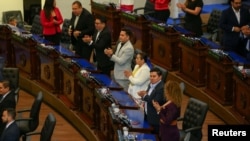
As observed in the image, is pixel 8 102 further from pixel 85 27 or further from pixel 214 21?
pixel 214 21

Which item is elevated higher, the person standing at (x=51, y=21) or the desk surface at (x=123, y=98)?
the person standing at (x=51, y=21)

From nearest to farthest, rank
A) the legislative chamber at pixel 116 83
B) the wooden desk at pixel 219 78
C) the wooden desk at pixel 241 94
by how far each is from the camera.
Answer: the legislative chamber at pixel 116 83, the wooden desk at pixel 241 94, the wooden desk at pixel 219 78

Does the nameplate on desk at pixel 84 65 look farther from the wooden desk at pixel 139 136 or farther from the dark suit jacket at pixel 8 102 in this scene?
the wooden desk at pixel 139 136

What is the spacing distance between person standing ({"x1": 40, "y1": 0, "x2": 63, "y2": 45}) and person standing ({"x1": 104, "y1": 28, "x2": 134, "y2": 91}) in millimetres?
2277

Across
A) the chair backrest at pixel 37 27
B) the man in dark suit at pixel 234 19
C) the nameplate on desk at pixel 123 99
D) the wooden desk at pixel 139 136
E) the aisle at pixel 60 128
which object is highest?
the man in dark suit at pixel 234 19

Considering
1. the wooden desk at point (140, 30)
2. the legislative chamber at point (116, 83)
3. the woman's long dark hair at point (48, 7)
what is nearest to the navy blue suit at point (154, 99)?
the legislative chamber at point (116, 83)

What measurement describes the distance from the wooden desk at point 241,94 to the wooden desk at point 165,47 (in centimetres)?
205

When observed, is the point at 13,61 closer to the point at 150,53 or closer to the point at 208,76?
the point at 150,53

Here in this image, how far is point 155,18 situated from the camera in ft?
43.2

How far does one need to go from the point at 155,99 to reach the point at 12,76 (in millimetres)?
3255

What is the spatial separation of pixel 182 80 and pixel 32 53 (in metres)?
2.69

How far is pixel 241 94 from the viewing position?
30.9 feet

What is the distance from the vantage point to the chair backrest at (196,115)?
324 inches

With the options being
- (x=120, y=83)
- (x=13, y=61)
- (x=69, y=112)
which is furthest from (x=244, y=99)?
(x=13, y=61)
